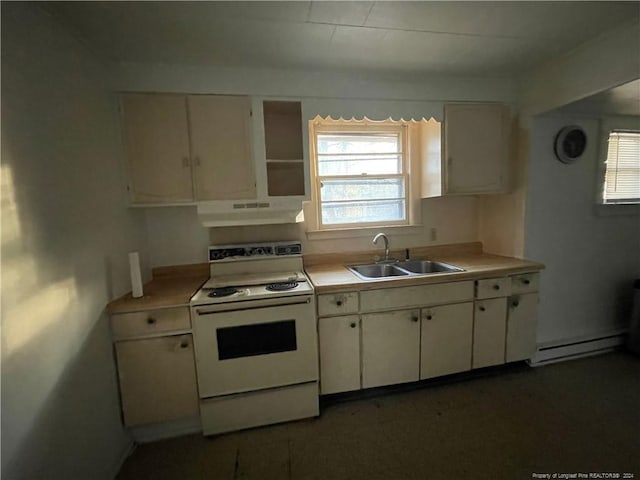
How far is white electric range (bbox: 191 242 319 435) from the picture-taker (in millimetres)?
1723

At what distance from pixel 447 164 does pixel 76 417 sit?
2.82 meters

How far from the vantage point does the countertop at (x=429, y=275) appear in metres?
1.97

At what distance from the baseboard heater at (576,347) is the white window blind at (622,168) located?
1291 mm

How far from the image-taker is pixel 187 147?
6.36 feet

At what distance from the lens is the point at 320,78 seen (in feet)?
6.78

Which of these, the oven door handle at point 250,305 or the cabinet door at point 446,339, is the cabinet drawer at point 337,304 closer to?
the oven door handle at point 250,305

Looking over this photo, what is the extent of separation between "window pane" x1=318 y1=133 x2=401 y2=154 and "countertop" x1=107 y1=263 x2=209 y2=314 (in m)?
1.48

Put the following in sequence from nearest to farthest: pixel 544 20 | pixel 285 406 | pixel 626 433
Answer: pixel 544 20
pixel 626 433
pixel 285 406

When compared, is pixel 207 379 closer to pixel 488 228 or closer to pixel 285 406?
pixel 285 406

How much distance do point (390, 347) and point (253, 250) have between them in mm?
1276

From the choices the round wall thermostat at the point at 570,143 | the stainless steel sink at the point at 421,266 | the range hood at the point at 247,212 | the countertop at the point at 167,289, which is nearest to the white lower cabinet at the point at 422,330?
the stainless steel sink at the point at 421,266

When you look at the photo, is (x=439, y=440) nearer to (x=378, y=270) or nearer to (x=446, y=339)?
(x=446, y=339)

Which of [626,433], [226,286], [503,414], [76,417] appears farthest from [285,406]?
[626,433]

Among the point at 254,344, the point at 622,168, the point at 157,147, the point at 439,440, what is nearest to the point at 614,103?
the point at 622,168
